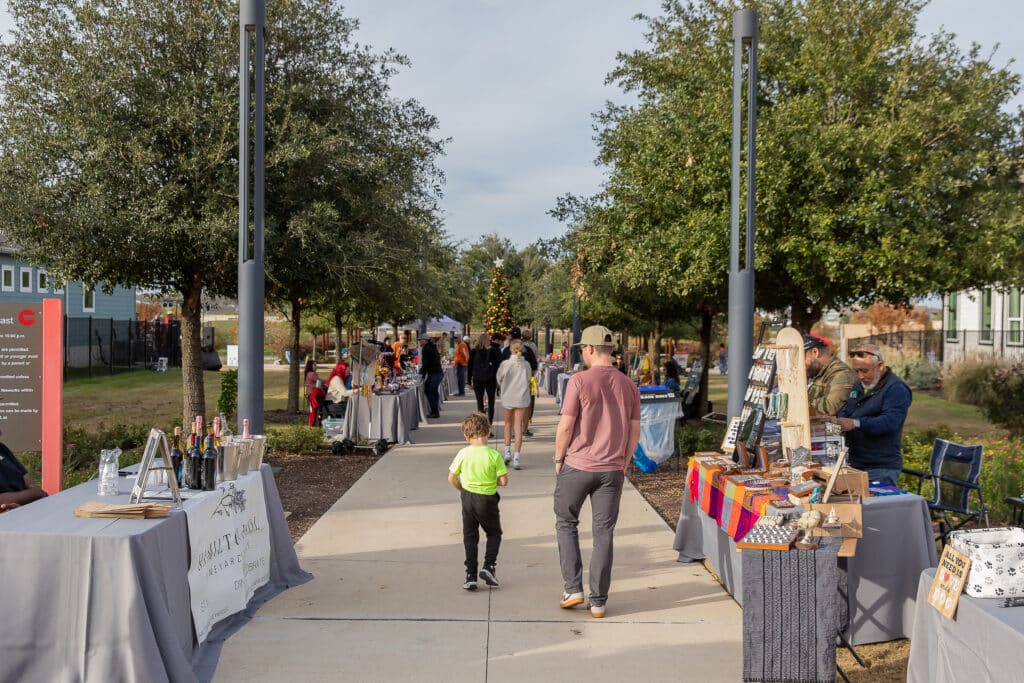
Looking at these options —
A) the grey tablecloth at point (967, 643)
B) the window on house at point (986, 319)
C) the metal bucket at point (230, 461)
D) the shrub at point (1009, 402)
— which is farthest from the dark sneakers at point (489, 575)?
the window on house at point (986, 319)

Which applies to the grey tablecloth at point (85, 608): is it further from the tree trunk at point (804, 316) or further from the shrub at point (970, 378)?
the shrub at point (970, 378)

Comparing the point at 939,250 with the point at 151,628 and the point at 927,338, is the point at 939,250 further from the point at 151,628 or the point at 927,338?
the point at 927,338

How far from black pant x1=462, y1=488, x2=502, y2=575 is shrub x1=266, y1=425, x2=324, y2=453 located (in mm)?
7841

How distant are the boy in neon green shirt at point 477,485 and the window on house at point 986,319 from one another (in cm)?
2660

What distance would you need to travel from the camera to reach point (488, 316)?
5334 cm

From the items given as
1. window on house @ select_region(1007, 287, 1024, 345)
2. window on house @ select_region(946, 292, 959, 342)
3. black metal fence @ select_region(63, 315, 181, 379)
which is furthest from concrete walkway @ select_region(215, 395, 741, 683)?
black metal fence @ select_region(63, 315, 181, 379)

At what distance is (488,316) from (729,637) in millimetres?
47836

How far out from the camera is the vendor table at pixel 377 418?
1460 cm

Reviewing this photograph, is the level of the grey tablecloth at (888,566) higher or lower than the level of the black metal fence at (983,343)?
lower

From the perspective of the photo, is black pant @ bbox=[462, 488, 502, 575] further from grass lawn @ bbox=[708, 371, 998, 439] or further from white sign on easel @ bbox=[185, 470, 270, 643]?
grass lawn @ bbox=[708, 371, 998, 439]

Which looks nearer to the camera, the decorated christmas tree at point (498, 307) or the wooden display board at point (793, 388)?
the wooden display board at point (793, 388)

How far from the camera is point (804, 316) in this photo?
1575cm

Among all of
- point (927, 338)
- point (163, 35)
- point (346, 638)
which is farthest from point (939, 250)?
point (927, 338)

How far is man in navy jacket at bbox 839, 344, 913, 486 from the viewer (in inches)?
256
